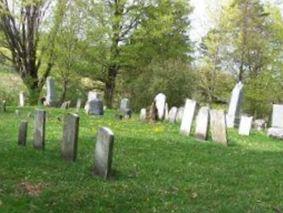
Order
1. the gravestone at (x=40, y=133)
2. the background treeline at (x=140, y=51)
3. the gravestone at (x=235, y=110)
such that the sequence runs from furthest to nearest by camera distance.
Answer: the background treeline at (x=140, y=51), the gravestone at (x=235, y=110), the gravestone at (x=40, y=133)

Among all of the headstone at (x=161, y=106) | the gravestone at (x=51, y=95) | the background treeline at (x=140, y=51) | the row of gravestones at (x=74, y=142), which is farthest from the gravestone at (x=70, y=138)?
the background treeline at (x=140, y=51)

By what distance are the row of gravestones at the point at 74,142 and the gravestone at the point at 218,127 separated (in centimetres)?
643

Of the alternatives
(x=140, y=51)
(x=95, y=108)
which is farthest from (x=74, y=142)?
(x=140, y=51)

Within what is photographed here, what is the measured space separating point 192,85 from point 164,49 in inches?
379

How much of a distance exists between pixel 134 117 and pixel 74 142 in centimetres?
1468

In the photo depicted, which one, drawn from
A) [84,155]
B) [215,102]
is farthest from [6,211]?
[215,102]

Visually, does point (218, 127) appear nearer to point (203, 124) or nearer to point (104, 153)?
point (203, 124)

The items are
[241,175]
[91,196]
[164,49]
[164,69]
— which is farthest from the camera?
[164,49]

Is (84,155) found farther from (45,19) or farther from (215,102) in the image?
(215,102)

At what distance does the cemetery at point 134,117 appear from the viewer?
1117cm

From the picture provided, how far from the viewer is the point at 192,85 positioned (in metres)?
39.8

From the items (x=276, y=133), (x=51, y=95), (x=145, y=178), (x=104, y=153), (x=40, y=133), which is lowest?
(x=145, y=178)

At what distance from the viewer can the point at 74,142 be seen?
13.5 metres

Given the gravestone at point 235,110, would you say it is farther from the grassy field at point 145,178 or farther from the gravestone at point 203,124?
the grassy field at point 145,178
